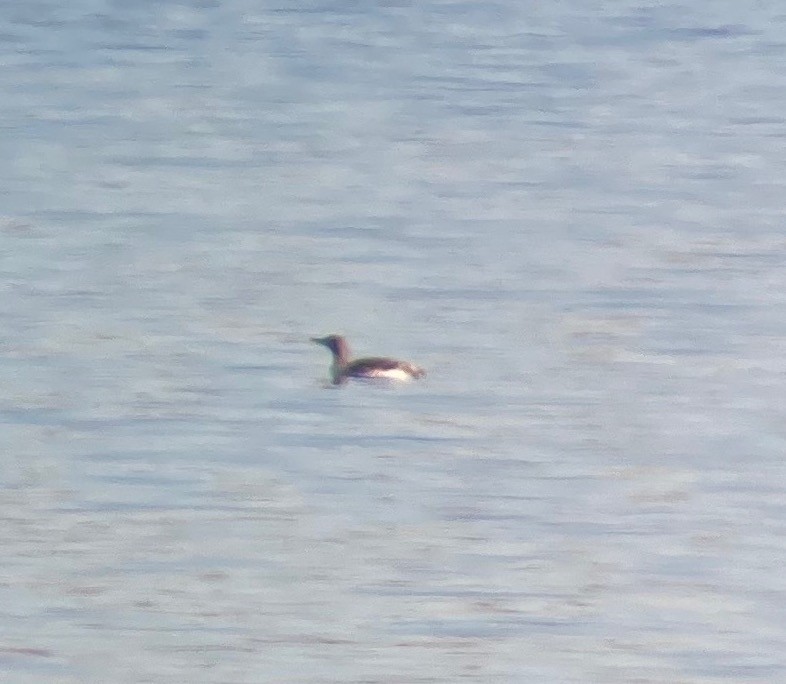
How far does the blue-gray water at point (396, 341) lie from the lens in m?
6.98

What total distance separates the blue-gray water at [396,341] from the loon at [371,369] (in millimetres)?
85

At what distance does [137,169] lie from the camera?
13445 millimetres

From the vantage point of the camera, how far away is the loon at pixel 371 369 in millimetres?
9617

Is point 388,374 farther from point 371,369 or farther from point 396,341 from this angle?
point 396,341

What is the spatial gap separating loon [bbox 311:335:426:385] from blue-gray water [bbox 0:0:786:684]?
9cm

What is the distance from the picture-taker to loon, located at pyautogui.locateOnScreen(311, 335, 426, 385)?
9.62 metres

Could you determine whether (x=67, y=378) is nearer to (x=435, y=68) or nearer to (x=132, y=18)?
(x=435, y=68)

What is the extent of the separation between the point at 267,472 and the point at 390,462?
0.49 m

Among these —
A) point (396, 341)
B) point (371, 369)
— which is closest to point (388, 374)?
point (371, 369)

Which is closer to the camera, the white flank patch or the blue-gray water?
the blue-gray water

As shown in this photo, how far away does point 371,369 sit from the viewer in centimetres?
Answer: 966

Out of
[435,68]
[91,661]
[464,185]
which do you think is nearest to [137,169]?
[464,185]

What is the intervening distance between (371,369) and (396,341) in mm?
744

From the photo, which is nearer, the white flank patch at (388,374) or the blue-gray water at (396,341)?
the blue-gray water at (396,341)
